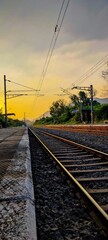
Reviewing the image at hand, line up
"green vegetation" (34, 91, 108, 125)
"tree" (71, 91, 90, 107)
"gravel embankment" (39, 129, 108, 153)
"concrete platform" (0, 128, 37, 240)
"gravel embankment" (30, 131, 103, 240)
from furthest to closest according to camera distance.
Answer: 1. "tree" (71, 91, 90, 107)
2. "green vegetation" (34, 91, 108, 125)
3. "gravel embankment" (39, 129, 108, 153)
4. "gravel embankment" (30, 131, 103, 240)
5. "concrete platform" (0, 128, 37, 240)

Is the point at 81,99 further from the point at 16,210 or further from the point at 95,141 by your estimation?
the point at 16,210

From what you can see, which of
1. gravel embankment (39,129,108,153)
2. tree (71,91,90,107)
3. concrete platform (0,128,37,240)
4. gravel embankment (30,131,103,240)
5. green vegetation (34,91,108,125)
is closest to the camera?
concrete platform (0,128,37,240)

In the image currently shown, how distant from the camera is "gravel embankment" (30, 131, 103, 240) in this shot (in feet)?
13.1

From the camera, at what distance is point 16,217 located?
3.85 meters

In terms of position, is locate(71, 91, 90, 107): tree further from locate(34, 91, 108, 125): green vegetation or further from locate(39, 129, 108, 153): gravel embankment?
locate(39, 129, 108, 153): gravel embankment

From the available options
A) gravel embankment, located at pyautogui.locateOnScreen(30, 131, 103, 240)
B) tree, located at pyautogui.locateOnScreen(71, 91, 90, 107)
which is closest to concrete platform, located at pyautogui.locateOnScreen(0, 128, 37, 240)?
gravel embankment, located at pyautogui.locateOnScreen(30, 131, 103, 240)

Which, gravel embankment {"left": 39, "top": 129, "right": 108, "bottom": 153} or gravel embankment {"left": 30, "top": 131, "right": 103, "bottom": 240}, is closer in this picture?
gravel embankment {"left": 30, "top": 131, "right": 103, "bottom": 240}

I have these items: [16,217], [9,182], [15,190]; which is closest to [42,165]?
[9,182]

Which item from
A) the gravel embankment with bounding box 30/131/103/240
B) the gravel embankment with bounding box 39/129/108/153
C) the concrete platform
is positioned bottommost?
the gravel embankment with bounding box 30/131/103/240

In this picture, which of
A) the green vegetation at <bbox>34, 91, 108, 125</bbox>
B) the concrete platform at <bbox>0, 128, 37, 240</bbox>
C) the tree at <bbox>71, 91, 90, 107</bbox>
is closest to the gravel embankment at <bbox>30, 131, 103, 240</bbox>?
the concrete platform at <bbox>0, 128, 37, 240</bbox>

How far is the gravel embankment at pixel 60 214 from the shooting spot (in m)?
3.98

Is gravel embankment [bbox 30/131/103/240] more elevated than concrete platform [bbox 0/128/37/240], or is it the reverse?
concrete platform [bbox 0/128/37/240]

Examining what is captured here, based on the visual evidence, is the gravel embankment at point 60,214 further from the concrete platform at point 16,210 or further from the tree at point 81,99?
the tree at point 81,99

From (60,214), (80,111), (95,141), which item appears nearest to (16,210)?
(60,214)
